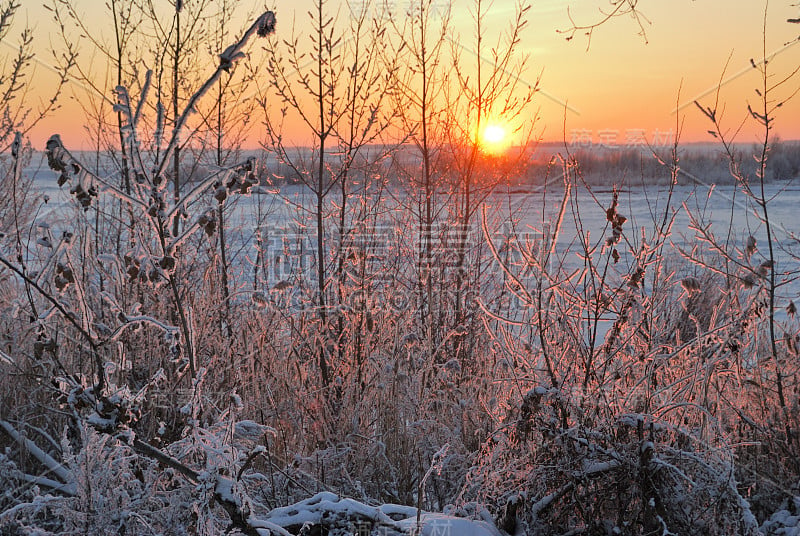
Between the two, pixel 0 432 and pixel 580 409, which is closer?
pixel 580 409

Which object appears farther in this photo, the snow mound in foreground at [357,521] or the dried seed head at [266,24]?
the snow mound in foreground at [357,521]

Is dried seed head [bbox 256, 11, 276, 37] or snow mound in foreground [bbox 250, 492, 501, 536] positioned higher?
dried seed head [bbox 256, 11, 276, 37]

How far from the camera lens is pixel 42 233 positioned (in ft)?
9.27

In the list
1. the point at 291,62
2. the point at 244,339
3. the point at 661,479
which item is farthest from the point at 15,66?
the point at 661,479

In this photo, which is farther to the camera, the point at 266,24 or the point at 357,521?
the point at 357,521

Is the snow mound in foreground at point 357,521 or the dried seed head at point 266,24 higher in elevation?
the dried seed head at point 266,24

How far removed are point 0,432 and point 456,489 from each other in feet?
9.36

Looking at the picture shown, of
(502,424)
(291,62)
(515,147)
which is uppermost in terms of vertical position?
(291,62)

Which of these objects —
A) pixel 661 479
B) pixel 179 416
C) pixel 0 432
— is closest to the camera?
pixel 661 479

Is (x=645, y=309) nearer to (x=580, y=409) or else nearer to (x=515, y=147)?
(x=580, y=409)

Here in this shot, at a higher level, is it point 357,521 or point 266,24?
point 266,24

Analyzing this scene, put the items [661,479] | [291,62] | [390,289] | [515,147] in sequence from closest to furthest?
[661,479] < [291,62] < [390,289] < [515,147]

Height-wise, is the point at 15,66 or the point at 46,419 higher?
the point at 15,66

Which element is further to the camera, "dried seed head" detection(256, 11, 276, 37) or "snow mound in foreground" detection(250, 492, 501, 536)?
"snow mound in foreground" detection(250, 492, 501, 536)
